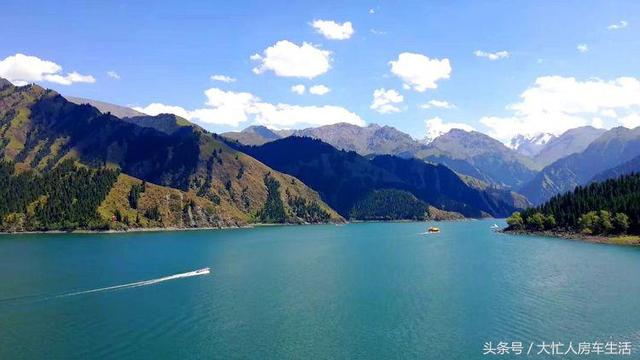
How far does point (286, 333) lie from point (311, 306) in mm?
19952

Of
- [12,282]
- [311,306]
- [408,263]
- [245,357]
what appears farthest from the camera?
[408,263]

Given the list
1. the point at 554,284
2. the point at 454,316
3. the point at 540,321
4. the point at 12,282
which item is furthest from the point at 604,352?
the point at 12,282

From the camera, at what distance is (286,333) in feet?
270

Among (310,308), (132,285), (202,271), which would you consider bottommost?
(310,308)

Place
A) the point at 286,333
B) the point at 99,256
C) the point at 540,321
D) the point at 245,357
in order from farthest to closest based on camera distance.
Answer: the point at 99,256 → the point at 540,321 → the point at 286,333 → the point at 245,357

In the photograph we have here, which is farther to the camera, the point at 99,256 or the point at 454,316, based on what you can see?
the point at 99,256

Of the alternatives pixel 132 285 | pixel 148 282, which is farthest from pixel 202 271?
pixel 132 285

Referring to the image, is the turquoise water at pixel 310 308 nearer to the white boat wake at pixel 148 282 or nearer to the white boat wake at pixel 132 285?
the white boat wake at pixel 132 285

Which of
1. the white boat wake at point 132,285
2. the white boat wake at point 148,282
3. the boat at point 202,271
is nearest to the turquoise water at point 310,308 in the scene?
the white boat wake at point 132,285

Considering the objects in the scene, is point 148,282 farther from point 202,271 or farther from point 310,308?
point 310,308

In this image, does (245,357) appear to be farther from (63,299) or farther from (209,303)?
(63,299)

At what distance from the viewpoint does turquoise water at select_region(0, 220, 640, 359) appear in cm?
7562

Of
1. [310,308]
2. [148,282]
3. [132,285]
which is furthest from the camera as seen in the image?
[148,282]

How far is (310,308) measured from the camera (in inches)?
3939
